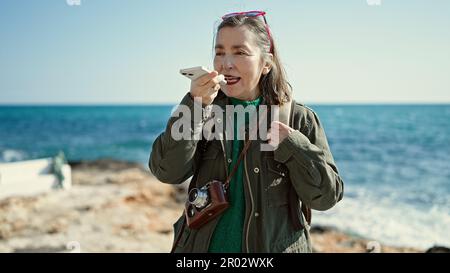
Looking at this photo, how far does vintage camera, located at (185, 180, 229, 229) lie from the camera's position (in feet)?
6.61

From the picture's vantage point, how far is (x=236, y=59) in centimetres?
210

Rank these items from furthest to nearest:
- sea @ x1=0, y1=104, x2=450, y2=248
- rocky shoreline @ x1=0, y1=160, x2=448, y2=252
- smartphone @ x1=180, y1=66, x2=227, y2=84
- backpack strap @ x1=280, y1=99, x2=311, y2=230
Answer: sea @ x1=0, y1=104, x2=450, y2=248 → rocky shoreline @ x1=0, y1=160, x2=448, y2=252 → backpack strap @ x1=280, y1=99, x2=311, y2=230 → smartphone @ x1=180, y1=66, x2=227, y2=84

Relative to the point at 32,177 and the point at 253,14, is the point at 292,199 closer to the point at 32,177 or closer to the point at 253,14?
the point at 253,14

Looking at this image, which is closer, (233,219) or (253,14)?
(233,219)

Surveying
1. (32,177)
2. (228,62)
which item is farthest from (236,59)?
(32,177)

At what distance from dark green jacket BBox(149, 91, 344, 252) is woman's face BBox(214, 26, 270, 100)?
0.20m

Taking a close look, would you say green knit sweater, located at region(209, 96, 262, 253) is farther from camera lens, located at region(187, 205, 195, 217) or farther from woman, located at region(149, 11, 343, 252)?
camera lens, located at region(187, 205, 195, 217)

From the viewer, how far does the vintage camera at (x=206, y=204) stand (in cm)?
201

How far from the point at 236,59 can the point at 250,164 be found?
436mm

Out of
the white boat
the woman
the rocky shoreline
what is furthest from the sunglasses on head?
the white boat

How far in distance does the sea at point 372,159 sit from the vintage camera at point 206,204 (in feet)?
5.40

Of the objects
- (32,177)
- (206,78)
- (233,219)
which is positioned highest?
(206,78)

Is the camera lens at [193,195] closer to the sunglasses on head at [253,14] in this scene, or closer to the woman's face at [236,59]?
the woman's face at [236,59]
